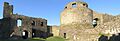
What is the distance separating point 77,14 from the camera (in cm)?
3322

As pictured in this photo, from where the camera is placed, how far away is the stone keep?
33188mm

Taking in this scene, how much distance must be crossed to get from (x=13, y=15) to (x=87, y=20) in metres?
11.1

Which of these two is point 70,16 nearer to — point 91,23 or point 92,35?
point 91,23

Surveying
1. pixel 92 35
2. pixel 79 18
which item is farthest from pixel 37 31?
pixel 92 35

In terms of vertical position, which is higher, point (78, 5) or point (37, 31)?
point (78, 5)

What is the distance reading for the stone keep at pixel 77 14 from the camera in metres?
33.2

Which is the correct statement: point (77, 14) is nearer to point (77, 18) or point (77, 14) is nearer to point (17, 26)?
point (77, 18)

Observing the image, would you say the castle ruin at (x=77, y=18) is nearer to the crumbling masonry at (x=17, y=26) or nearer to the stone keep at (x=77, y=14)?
the stone keep at (x=77, y=14)

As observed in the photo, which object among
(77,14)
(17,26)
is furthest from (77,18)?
(17,26)

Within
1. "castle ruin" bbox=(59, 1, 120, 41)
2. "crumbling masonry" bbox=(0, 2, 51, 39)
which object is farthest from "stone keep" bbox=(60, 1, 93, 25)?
"crumbling masonry" bbox=(0, 2, 51, 39)

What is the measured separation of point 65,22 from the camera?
33.8 meters

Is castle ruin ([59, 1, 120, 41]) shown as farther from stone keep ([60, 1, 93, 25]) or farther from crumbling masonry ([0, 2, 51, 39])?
crumbling masonry ([0, 2, 51, 39])

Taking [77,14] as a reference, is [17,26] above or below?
below

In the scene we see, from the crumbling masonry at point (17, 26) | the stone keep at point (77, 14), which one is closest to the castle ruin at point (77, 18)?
the stone keep at point (77, 14)
